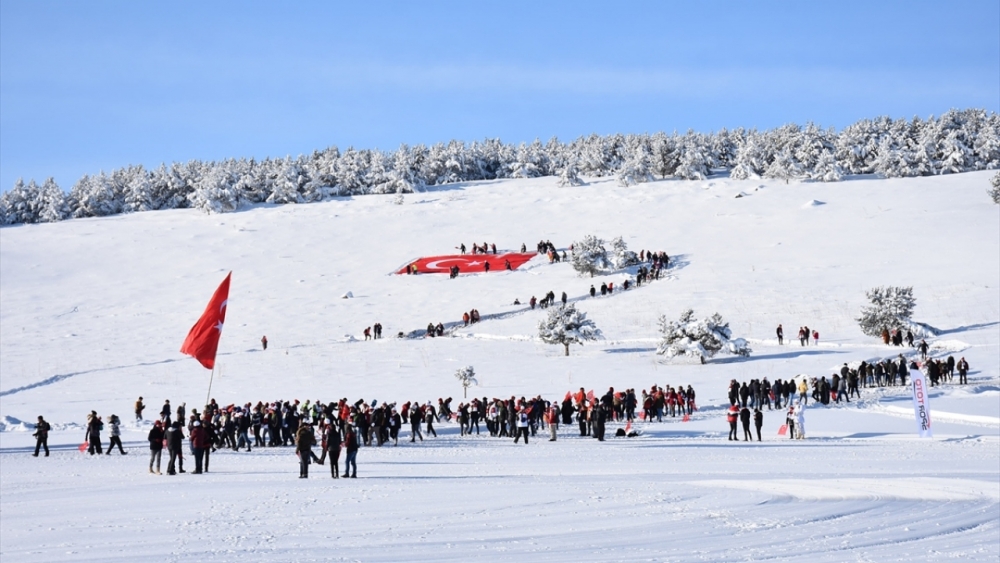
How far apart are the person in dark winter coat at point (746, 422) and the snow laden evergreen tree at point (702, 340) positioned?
14.6 m

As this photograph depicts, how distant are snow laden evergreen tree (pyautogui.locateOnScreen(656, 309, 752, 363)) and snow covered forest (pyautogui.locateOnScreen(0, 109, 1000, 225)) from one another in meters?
53.8

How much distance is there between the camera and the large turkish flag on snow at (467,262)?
64562 millimetres

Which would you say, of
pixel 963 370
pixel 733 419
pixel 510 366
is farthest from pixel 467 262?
pixel 733 419

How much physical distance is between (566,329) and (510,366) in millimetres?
3523

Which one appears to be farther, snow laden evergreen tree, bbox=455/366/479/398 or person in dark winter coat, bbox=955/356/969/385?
snow laden evergreen tree, bbox=455/366/479/398

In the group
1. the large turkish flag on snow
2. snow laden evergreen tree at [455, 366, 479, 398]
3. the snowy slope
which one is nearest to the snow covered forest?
the snowy slope

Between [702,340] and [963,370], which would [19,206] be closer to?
[702,340]

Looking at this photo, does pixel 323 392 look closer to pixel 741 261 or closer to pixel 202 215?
pixel 741 261

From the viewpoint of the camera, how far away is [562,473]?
16953mm

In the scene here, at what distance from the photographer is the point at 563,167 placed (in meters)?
105

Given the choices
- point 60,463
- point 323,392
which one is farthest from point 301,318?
point 60,463

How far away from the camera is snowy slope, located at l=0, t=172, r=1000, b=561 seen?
38.7 feet

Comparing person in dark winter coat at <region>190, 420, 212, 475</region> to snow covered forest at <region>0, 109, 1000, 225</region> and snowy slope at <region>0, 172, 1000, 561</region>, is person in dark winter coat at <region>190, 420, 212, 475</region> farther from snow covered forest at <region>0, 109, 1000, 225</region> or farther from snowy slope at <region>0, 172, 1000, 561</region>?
snow covered forest at <region>0, 109, 1000, 225</region>

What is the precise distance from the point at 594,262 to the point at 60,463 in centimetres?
4071
